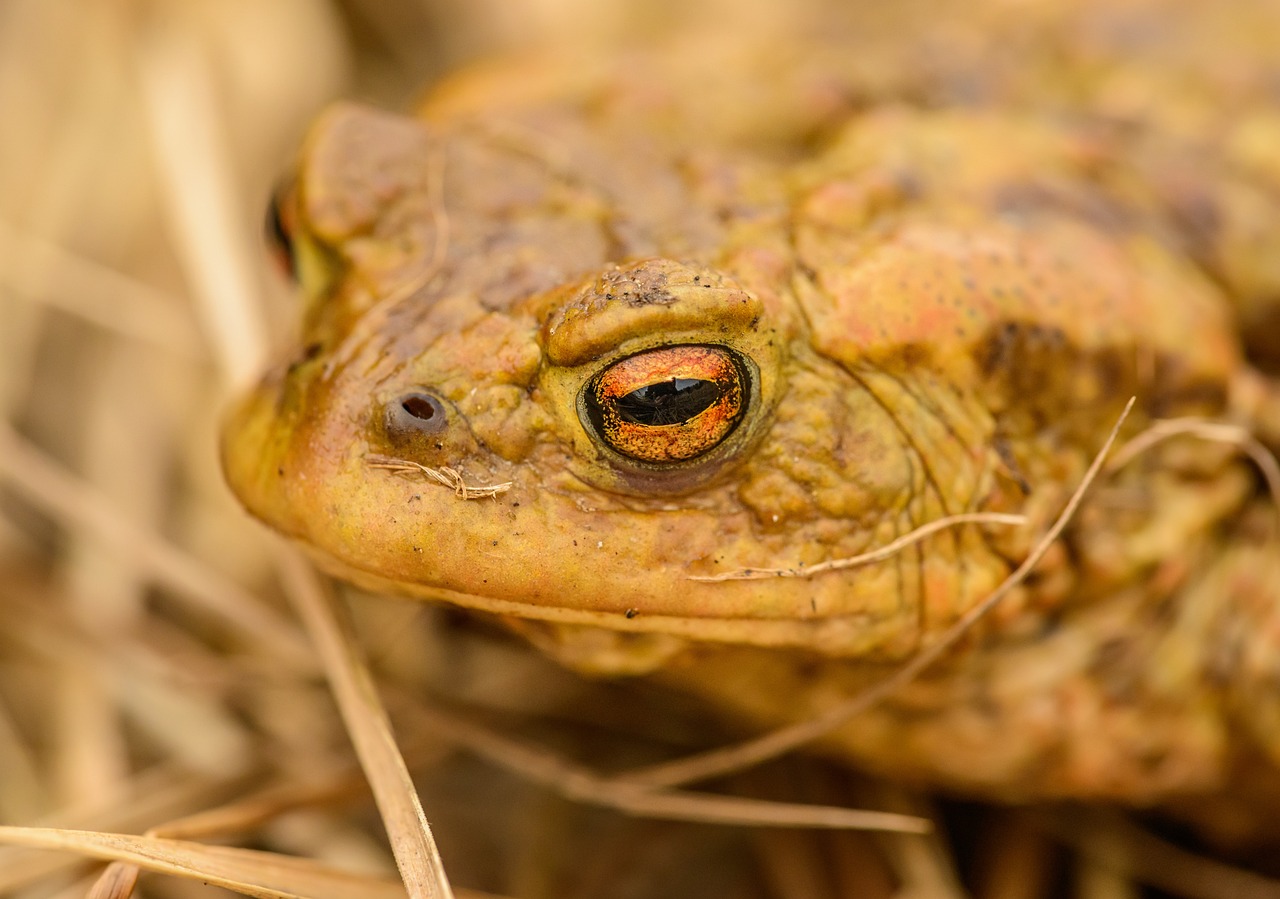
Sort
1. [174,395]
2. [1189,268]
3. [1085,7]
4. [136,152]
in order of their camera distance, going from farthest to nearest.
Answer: [136,152] < [174,395] < [1085,7] < [1189,268]

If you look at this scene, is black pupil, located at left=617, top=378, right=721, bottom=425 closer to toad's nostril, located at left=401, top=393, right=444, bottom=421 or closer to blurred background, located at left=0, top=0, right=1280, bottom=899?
toad's nostril, located at left=401, top=393, right=444, bottom=421

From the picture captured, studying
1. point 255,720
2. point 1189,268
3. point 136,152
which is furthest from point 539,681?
point 136,152

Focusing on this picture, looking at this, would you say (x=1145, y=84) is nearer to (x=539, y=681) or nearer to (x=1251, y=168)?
(x=1251, y=168)

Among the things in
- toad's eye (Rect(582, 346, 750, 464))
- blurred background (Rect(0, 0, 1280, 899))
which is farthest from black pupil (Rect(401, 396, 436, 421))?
blurred background (Rect(0, 0, 1280, 899))

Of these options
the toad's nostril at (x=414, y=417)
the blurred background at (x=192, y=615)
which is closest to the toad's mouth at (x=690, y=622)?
the toad's nostril at (x=414, y=417)

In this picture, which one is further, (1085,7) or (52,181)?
(52,181)

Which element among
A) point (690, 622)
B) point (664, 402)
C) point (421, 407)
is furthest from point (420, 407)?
point (690, 622)

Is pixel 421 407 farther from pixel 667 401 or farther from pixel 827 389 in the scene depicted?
pixel 827 389
